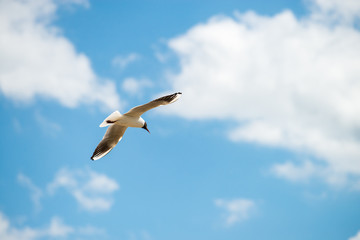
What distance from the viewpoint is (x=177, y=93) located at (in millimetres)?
11180

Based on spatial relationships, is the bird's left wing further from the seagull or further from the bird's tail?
the bird's tail

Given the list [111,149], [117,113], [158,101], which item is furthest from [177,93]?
[111,149]

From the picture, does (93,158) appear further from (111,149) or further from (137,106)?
(137,106)

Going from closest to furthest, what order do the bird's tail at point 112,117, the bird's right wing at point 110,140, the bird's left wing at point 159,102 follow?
the bird's left wing at point 159,102, the bird's tail at point 112,117, the bird's right wing at point 110,140

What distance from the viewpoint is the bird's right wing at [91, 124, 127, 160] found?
12925 mm

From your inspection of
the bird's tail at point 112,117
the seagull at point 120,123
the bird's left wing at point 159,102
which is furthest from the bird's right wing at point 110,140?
the bird's left wing at point 159,102

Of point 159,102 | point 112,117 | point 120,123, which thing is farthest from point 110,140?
point 159,102

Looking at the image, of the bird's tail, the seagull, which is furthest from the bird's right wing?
the bird's tail

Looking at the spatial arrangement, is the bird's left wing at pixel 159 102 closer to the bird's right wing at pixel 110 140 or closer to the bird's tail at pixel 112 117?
the bird's tail at pixel 112 117

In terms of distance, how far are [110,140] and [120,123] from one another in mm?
1193

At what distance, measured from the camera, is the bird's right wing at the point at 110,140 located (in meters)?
12.9

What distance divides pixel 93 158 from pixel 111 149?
2.52 feet

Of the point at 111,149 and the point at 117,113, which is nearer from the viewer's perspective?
the point at 117,113

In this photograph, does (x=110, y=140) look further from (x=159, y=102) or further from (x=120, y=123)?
(x=159, y=102)
